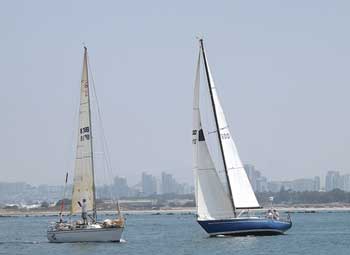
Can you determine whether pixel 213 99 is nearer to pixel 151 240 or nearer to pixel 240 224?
pixel 240 224

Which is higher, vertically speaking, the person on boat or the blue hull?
the person on boat

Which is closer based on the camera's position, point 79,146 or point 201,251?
point 201,251

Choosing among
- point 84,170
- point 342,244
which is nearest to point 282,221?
point 342,244

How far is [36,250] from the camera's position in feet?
238

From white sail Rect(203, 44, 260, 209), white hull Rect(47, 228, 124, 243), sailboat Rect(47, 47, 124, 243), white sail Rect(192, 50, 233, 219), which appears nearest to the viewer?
white hull Rect(47, 228, 124, 243)

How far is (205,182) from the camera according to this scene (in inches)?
2955

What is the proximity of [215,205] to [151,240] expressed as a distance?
1258cm

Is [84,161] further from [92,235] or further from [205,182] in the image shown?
[205,182]

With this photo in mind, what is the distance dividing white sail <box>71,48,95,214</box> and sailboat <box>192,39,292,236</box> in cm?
762

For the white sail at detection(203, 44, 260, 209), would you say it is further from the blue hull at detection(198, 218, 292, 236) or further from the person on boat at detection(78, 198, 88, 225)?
the person on boat at detection(78, 198, 88, 225)

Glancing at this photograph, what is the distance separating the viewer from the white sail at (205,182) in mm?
74562

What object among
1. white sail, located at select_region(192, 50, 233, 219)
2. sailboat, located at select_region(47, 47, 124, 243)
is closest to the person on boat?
sailboat, located at select_region(47, 47, 124, 243)

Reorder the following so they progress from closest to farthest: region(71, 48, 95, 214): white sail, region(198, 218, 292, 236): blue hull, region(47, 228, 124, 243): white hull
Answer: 1. region(47, 228, 124, 243): white hull
2. region(71, 48, 95, 214): white sail
3. region(198, 218, 292, 236): blue hull

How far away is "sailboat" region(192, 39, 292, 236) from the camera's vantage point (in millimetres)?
74562
